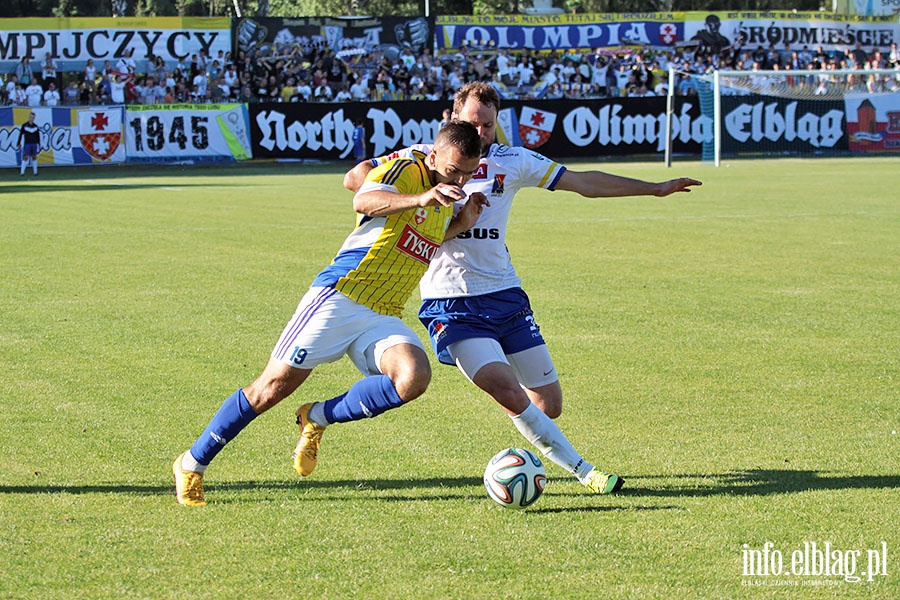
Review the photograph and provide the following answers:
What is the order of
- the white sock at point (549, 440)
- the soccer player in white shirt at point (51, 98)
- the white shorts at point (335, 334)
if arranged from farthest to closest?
1. the soccer player in white shirt at point (51, 98)
2. the white sock at point (549, 440)
3. the white shorts at point (335, 334)

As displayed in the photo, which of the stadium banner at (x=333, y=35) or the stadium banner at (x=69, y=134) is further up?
the stadium banner at (x=333, y=35)

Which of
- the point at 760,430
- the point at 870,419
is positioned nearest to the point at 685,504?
the point at 760,430

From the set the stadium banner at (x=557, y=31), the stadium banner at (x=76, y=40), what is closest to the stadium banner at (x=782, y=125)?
the stadium banner at (x=557, y=31)

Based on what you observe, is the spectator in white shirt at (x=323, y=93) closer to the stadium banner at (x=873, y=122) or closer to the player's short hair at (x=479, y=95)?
the stadium banner at (x=873, y=122)

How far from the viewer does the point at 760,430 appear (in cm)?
650

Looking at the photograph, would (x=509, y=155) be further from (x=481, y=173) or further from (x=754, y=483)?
(x=754, y=483)

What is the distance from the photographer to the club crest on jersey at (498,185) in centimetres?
572

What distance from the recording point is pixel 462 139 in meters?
4.90

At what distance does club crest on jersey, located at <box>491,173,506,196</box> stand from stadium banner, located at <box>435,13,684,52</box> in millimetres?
40677

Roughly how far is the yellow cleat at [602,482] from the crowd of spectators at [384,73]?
34809 millimetres

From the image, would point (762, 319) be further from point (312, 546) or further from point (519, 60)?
point (519, 60)

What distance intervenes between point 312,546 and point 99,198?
2179 cm

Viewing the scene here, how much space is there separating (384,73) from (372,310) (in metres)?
38.6

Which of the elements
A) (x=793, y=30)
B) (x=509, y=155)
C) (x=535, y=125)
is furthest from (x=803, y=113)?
(x=509, y=155)
